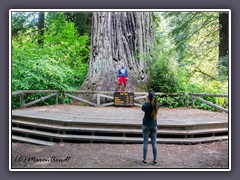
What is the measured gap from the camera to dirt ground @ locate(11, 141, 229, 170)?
176 inches

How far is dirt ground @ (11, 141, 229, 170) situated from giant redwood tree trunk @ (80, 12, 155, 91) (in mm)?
4998

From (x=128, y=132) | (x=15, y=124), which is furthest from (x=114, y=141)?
(x=15, y=124)

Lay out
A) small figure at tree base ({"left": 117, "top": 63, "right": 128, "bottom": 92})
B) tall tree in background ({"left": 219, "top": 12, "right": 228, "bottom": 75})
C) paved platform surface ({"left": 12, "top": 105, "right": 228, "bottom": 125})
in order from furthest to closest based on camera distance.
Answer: small figure at tree base ({"left": 117, "top": 63, "right": 128, "bottom": 92}), tall tree in background ({"left": 219, "top": 12, "right": 228, "bottom": 75}), paved platform surface ({"left": 12, "top": 105, "right": 228, "bottom": 125})

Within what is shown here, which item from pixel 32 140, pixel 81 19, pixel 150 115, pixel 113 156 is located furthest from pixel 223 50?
pixel 81 19

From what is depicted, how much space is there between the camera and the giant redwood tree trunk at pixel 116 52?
10.4 meters

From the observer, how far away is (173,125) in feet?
19.3

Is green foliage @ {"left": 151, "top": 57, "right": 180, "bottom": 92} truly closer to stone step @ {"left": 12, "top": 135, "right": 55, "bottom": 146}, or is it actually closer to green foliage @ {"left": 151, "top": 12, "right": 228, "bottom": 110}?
green foliage @ {"left": 151, "top": 12, "right": 228, "bottom": 110}

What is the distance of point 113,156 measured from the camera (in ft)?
16.0

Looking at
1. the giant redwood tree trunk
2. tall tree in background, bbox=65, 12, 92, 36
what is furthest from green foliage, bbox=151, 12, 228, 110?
tall tree in background, bbox=65, 12, 92, 36

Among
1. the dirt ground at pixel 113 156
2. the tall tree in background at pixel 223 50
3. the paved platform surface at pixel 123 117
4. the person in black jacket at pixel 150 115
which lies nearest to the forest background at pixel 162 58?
the tall tree in background at pixel 223 50

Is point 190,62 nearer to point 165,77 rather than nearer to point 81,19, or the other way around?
point 165,77

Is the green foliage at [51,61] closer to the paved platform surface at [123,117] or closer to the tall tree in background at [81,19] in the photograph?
the tall tree in background at [81,19]
